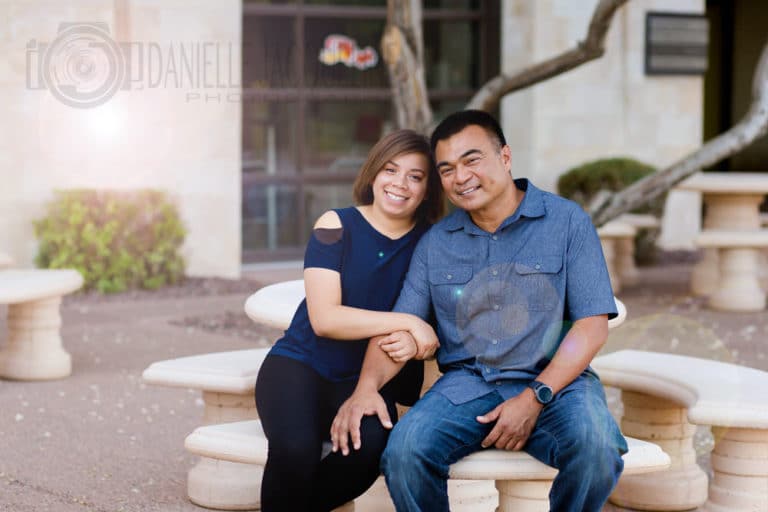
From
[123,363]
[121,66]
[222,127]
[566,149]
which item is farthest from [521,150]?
[123,363]

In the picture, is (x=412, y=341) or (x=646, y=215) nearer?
(x=412, y=341)

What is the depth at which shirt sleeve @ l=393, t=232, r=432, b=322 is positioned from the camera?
12.3ft

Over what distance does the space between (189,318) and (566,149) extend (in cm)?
502

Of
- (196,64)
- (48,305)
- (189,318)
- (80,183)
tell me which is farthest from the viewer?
(196,64)

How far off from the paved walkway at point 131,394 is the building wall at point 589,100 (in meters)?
2.19

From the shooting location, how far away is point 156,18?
10047mm

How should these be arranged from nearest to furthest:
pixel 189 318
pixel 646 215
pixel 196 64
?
pixel 189 318 < pixel 196 64 < pixel 646 215

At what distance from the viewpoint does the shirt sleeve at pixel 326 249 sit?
375 centimetres

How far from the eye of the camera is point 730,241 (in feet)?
30.0

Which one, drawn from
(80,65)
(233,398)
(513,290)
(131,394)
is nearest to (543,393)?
(513,290)

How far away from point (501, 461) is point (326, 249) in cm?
82

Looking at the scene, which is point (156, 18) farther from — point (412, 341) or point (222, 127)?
point (412, 341)

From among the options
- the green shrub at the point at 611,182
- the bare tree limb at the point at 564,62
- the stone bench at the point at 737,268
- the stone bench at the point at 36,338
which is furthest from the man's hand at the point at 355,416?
the green shrub at the point at 611,182

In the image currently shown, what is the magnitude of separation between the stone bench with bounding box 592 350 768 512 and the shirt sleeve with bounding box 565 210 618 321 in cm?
68
